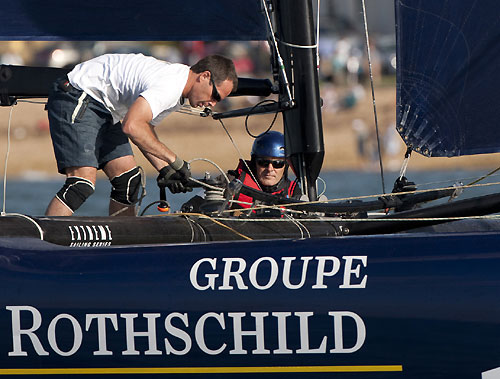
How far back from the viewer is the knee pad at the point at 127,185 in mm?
5648

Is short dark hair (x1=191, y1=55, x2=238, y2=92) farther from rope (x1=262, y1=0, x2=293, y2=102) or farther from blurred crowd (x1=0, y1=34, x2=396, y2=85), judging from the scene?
blurred crowd (x1=0, y1=34, x2=396, y2=85)

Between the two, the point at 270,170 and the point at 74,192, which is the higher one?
the point at 270,170

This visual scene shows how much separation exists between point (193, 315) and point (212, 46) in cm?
2145

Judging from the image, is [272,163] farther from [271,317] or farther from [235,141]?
[235,141]

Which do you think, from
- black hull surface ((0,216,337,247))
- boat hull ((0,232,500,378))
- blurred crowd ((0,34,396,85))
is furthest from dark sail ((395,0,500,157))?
blurred crowd ((0,34,396,85))

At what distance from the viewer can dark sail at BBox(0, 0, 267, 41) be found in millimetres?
6094

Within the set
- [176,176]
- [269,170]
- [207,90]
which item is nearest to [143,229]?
[176,176]

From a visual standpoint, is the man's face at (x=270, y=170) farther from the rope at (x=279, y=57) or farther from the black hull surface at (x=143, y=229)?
the black hull surface at (x=143, y=229)

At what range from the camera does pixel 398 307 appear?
402cm

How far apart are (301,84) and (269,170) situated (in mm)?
513

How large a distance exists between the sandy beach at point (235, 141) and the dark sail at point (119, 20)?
566 inches

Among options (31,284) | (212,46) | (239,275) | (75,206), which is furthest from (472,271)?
(212,46)

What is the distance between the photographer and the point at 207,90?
16.7 feet

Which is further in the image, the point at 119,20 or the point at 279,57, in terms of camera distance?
the point at 119,20
